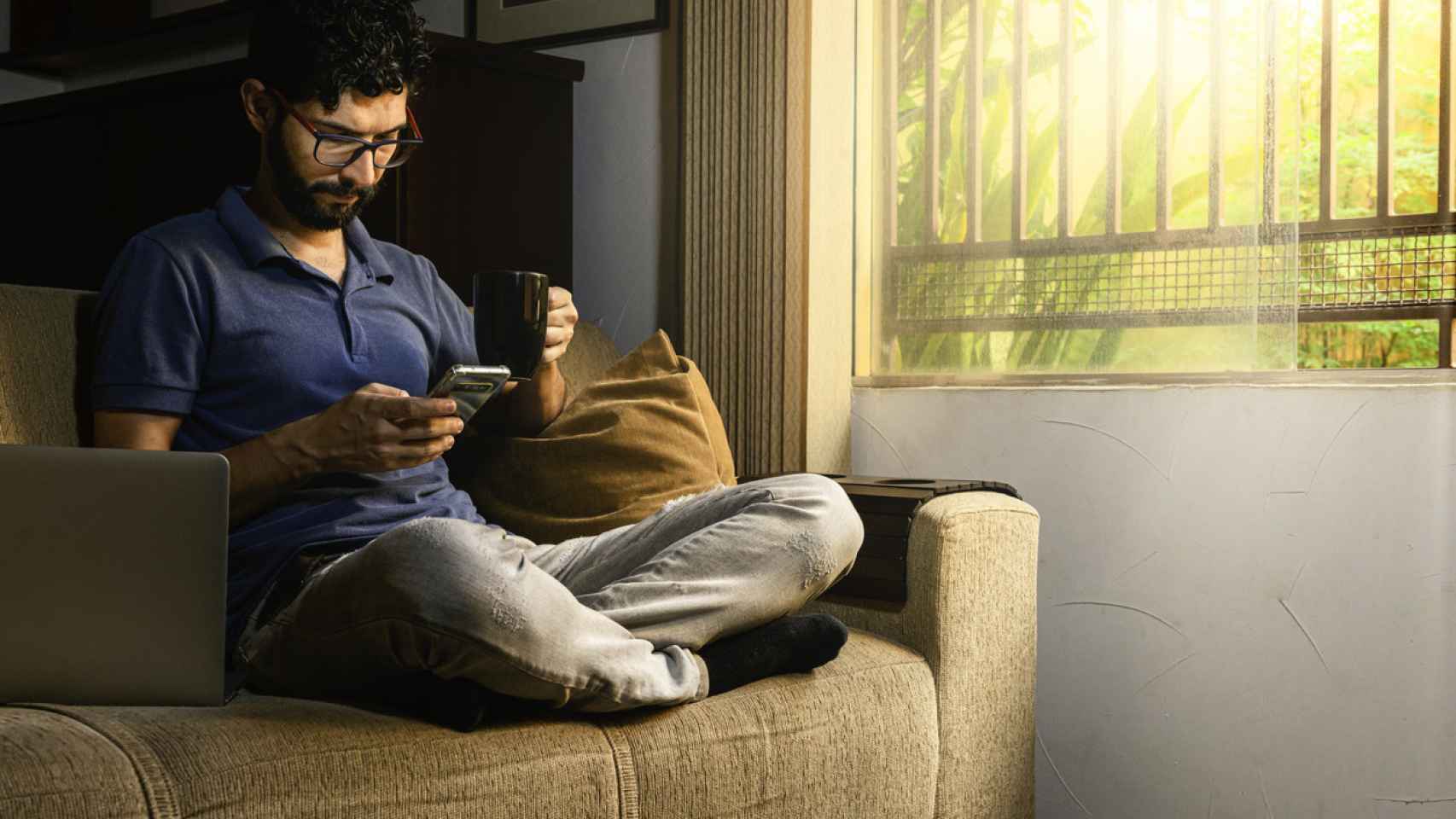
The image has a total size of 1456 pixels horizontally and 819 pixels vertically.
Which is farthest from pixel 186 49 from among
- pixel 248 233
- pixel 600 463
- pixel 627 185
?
pixel 600 463

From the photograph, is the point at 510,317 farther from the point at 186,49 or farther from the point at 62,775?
the point at 186,49

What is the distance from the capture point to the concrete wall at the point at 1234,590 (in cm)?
191

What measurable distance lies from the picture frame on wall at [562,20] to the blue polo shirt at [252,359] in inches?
46.5

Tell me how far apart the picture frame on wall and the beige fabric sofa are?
1.34 metres

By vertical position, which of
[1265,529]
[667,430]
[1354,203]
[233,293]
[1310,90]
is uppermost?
[1310,90]

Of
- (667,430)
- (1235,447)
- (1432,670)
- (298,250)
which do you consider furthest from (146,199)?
(1432,670)

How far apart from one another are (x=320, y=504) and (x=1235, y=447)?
4.47 feet

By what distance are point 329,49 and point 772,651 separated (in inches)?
35.9

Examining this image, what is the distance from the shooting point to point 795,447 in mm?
2441

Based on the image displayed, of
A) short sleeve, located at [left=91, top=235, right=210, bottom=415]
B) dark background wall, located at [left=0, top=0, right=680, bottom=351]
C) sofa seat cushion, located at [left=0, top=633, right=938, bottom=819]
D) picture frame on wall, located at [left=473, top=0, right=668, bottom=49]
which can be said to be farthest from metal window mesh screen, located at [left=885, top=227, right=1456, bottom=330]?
short sleeve, located at [left=91, top=235, right=210, bottom=415]

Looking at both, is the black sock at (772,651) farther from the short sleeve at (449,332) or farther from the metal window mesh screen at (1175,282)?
the metal window mesh screen at (1175,282)

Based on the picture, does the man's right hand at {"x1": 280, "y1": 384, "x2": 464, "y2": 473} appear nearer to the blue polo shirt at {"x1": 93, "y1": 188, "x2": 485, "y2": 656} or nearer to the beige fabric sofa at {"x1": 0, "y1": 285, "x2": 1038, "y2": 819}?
the blue polo shirt at {"x1": 93, "y1": 188, "x2": 485, "y2": 656}

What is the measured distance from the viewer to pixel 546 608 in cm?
116

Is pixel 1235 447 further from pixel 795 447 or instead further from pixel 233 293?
pixel 233 293
